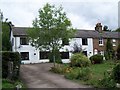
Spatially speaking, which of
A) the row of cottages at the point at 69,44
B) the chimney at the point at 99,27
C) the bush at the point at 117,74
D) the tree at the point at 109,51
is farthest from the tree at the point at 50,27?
the chimney at the point at 99,27

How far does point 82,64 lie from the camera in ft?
118

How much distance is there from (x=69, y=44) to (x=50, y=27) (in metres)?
17.5

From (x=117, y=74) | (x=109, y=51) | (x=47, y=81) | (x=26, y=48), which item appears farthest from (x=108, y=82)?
(x=109, y=51)

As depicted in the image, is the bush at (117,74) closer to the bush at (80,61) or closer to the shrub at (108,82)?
the shrub at (108,82)

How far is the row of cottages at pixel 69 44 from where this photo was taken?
4946cm

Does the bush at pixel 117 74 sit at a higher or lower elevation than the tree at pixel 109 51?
lower

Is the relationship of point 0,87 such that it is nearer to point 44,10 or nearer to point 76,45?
point 44,10

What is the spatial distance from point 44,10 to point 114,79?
54.0 ft

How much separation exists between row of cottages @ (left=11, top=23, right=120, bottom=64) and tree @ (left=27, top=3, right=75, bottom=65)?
9.85m

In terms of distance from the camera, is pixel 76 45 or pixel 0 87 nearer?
pixel 0 87

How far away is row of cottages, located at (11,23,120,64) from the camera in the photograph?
162ft

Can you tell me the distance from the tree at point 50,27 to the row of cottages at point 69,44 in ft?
32.3

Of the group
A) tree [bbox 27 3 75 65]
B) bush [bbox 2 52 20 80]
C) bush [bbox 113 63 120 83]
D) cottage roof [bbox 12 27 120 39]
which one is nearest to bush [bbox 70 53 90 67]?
tree [bbox 27 3 75 65]

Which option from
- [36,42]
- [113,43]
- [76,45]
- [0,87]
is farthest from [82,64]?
[113,43]
